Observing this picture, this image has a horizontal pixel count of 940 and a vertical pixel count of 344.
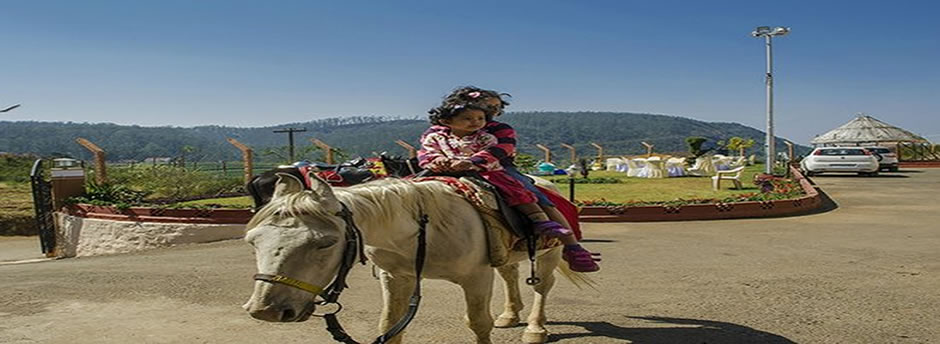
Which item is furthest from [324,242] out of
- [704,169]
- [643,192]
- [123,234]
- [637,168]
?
[704,169]

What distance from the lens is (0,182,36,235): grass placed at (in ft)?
56.8

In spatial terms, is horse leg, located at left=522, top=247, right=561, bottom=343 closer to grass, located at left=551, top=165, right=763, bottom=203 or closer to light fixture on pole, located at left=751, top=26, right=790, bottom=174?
grass, located at left=551, top=165, right=763, bottom=203

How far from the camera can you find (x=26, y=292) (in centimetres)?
604

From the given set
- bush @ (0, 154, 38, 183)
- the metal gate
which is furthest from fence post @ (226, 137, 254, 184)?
bush @ (0, 154, 38, 183)

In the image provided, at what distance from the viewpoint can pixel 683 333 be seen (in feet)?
14.9

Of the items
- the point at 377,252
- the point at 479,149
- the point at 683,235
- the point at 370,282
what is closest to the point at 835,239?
the point at 683,235

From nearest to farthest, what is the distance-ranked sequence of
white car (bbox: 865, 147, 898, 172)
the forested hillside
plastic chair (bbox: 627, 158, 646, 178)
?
plastic chair (bbox: 627, 158, 646, 178), white car (bbox: 865, 147, 898, 172), the forested hillside

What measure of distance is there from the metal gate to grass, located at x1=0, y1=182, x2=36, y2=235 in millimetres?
5890

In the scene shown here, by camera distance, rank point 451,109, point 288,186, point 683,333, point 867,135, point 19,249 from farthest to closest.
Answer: point 867,135 → point 19,249 → point 683,333 → point 451,109 → point 288,186

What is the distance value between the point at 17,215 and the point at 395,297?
19.4 meters

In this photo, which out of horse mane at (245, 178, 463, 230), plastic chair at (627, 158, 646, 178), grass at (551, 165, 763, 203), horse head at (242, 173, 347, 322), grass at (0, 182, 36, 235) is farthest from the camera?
plastic chair at (627, 158, 646, 178)

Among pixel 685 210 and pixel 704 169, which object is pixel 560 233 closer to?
pixel 685 210

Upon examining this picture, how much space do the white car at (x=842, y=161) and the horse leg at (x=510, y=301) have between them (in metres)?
22.3

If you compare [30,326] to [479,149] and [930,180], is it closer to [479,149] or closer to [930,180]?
[479,149]
